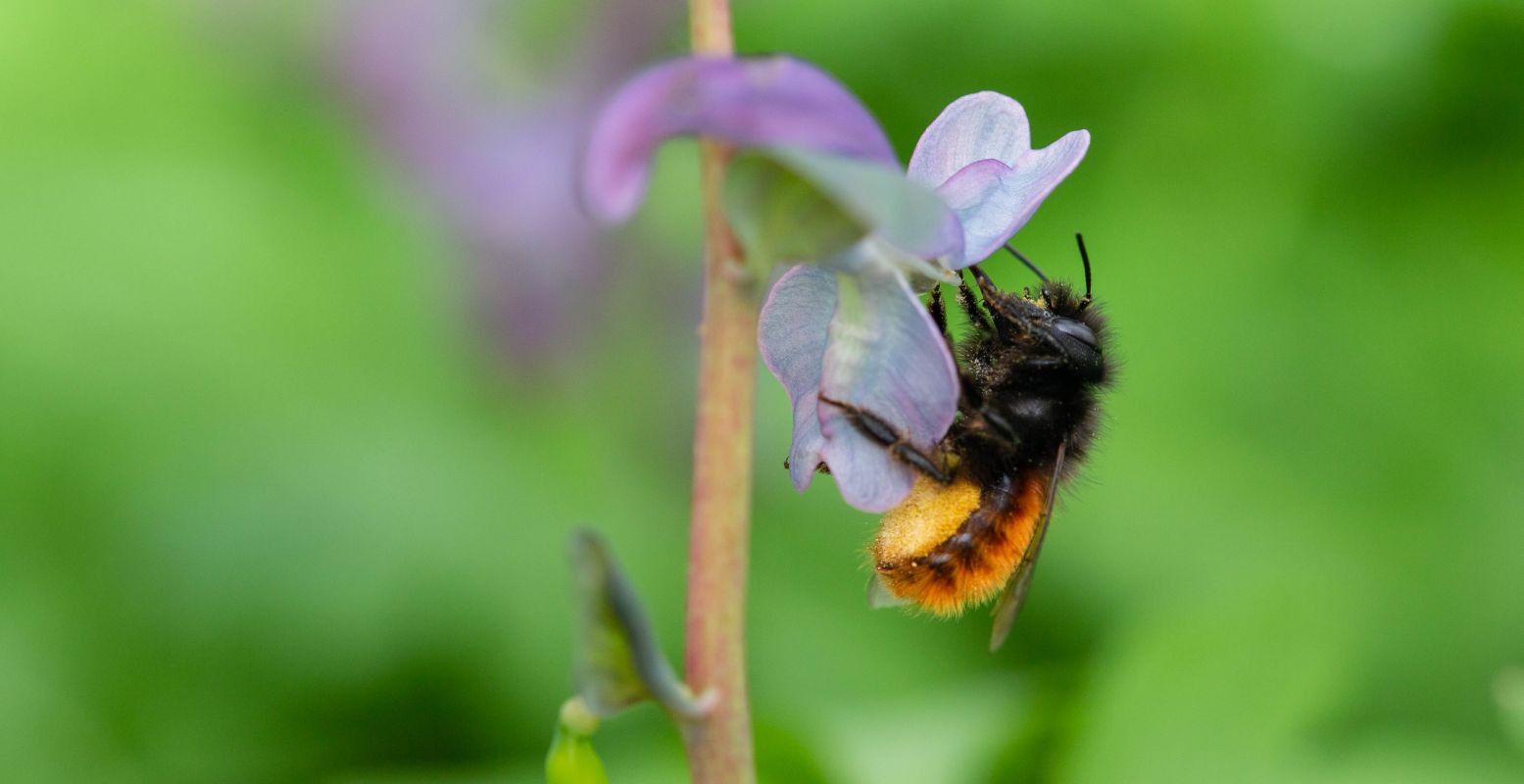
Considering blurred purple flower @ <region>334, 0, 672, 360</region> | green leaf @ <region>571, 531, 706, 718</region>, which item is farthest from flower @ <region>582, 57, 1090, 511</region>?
blurred purple flower @ <region>334, 0, 672, 360</region>

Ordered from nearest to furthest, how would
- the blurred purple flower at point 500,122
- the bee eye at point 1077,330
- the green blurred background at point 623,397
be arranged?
the bee eye at point 1077,330 → the green blurred background at point 623,397 → the blurred purple flower at point 500,122

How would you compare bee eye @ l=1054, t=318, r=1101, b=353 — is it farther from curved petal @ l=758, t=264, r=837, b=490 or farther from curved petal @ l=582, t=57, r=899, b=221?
curved petal @ l=582, t=57, r=899, b=221

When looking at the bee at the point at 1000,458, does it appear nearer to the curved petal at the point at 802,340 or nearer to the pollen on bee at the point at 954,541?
the pollen on bee at the point at 954,541

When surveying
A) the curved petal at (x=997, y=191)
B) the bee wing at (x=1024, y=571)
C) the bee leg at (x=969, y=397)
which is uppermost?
the curved petal at (x=997, y=191)

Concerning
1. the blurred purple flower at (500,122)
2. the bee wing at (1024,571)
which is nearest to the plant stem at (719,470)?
the bee wing at (1024,571)

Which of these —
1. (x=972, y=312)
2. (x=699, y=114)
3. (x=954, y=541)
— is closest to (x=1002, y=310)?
(x=972, y=312)

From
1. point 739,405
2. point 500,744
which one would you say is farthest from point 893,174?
point 500,744

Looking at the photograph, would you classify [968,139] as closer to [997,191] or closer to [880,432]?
[997,191]
